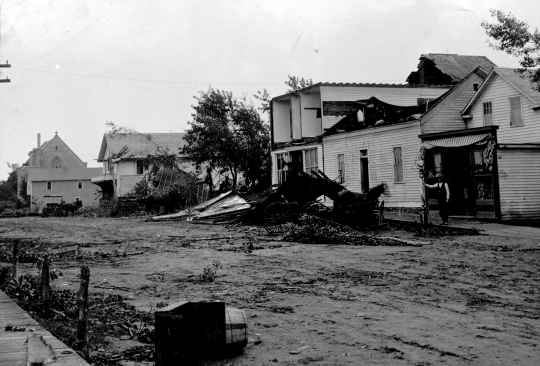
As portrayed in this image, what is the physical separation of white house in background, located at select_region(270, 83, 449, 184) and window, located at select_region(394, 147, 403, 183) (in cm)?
584

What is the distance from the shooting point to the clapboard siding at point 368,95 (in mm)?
33781

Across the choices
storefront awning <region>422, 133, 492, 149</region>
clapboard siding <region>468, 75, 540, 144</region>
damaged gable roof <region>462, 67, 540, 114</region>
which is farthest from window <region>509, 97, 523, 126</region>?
storefront awning <region>422, 133, 492, 149</region>

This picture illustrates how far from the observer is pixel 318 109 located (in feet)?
115

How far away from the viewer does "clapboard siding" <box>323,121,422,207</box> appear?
27125 mm

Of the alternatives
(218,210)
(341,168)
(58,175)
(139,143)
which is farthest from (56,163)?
(341,168)

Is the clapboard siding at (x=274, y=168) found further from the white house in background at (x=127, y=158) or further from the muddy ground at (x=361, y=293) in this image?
the muddy ground at (x=361, y=293)

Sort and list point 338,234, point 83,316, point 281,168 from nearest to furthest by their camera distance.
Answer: point 83,316, point 338,234, point 281,168

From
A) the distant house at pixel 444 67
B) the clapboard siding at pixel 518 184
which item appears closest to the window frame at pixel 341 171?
the clapboard siding at pixel 518 184

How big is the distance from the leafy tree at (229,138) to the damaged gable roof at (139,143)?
58.4 ft

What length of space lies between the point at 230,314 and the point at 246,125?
118ft

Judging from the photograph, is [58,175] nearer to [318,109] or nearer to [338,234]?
[318,109]

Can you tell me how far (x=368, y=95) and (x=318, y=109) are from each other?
293 cm

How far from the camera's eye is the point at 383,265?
41.8 feet

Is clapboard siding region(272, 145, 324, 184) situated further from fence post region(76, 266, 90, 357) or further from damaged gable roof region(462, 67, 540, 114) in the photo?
fence post region(76, 266, 90, 357)
